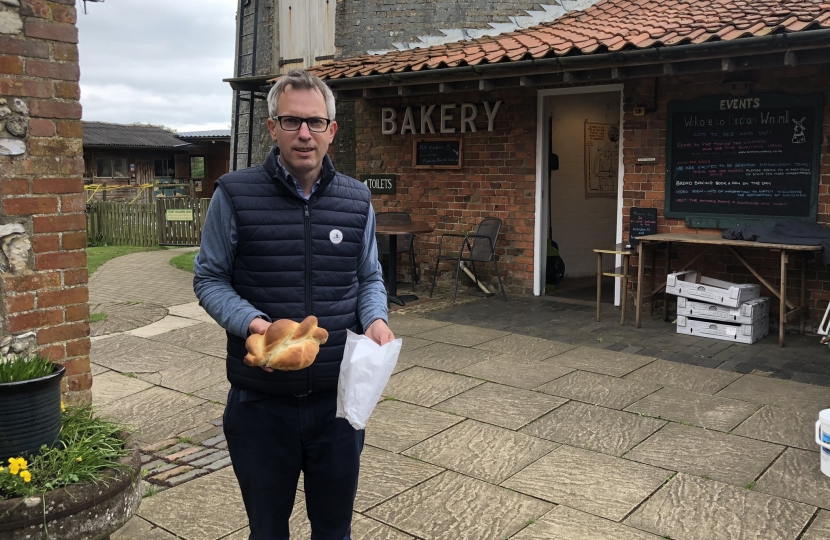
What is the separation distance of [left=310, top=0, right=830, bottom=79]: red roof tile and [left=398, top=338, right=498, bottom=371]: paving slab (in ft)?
10.0

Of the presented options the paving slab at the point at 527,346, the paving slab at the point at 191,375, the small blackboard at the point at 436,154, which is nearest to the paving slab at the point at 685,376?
the paving slab at the point at 527,346

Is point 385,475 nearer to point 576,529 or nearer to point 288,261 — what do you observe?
point 576,529

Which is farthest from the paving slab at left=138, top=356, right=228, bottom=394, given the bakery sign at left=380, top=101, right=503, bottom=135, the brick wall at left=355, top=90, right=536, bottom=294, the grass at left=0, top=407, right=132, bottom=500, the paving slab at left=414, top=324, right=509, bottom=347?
the bakery sign at left=380, top=101, right=503, bottom=135

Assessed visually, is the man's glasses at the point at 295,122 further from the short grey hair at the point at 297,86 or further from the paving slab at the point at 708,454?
the paving slab at the point at 708,454

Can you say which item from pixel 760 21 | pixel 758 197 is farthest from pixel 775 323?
pixel 760 21

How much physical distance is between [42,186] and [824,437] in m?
4.00

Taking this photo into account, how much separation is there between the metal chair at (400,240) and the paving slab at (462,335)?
6.97ft

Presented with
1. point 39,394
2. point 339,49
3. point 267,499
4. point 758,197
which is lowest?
point 267,499

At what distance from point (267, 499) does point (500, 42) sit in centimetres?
719

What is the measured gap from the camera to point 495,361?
6.05m

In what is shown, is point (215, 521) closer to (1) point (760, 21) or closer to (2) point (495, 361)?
(2) point (495, 361)

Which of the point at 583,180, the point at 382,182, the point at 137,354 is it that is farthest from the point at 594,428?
the point at 583,180

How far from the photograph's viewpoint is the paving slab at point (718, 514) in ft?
10.3

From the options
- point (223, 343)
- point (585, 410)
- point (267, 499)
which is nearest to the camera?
point (267, 499)
